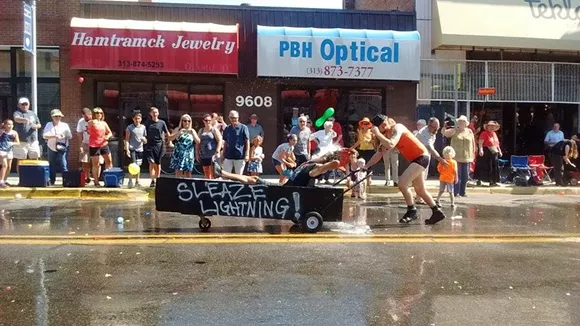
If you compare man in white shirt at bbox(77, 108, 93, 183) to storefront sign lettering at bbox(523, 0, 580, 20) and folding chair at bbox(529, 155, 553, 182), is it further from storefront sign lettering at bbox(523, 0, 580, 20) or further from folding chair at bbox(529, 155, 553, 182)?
storefront sign lettering at bbox(523, 0, 580, 20)

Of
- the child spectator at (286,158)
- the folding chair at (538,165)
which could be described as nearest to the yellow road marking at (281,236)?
the child spectator at (286,158)

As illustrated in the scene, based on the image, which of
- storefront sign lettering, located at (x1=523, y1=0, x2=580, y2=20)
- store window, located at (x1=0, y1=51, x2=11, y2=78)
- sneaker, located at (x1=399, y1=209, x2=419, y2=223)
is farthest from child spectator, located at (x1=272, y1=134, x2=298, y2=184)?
storefront sign lettering, located at (x1=523, y1=0, x2=580, y2=20)

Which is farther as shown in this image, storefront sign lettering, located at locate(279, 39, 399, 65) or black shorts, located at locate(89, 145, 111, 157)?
storefront sign lettering, located at locate(279, 39, 399, 65)

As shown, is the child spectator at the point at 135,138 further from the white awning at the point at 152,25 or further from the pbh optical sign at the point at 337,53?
the pbh optical sign at the point at 337,53

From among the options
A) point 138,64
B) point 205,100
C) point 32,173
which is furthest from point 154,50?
point 32,173

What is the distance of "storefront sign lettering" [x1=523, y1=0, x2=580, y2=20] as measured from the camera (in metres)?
17.3

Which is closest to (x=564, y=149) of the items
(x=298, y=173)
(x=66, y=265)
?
(x=298, y=173)

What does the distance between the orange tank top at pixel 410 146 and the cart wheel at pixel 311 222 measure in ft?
6.31

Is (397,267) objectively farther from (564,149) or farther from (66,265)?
(564,149)

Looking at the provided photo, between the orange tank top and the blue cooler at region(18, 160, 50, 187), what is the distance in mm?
8018

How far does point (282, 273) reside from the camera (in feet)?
19.4

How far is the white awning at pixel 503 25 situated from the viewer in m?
16.8

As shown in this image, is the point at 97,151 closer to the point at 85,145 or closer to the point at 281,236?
the point at 85,145

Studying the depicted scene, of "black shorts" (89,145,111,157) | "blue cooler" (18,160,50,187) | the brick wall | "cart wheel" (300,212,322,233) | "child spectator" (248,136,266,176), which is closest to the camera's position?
"cart wheel" (300,212,322,233)
